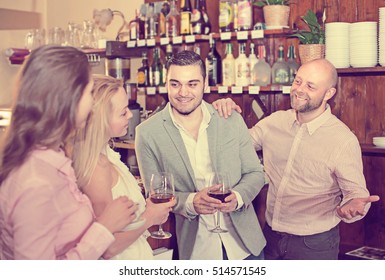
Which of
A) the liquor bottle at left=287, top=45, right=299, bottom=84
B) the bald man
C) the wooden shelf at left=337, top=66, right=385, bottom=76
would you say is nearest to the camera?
the bald man


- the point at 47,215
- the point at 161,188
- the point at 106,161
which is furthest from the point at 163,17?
the point at 47,215

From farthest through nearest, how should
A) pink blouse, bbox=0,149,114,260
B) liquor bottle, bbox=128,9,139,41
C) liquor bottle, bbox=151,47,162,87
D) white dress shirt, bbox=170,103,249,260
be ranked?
liquor bottle, bbox=128,9,139,41
liquor bottle, bbox=151,47,162,87
white dress shirt, bbox=170,103,249,260
pink blouse, bbox=0,149,114,260

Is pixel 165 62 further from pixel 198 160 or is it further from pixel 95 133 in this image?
pixel 95 133

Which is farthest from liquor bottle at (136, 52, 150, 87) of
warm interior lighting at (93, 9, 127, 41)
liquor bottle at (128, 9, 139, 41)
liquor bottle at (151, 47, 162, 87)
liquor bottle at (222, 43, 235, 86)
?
liquor bottle at (222, 43, 235, 86)

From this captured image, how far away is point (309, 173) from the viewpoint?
1848mm

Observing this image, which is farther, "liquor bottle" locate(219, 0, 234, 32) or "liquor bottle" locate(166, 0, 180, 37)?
"liquor bottle" locate(166, 0, 180, 37)

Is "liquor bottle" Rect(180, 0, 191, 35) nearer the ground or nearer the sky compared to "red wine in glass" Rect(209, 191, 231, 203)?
nearer the sky

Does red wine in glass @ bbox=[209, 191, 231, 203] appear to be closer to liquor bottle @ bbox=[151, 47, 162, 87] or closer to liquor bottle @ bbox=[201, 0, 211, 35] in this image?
liquor bottle @ bbox=[151, 47, 162, 87]

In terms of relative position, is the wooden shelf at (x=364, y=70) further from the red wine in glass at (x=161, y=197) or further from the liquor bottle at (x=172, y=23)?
the red wine in glass at (x=161, y=197)

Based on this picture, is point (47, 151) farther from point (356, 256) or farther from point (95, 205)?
point (356, 256)

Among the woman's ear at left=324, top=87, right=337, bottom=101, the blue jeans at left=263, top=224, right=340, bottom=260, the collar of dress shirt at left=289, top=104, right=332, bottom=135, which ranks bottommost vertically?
the blue jeans at left=263, top=224, right=340, bottom=260

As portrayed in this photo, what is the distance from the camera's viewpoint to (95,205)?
1.23 meters

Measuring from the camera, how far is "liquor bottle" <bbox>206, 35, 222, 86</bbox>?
267 centimetres

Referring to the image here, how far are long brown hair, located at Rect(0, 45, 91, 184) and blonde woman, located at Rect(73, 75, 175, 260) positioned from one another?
116 mm
